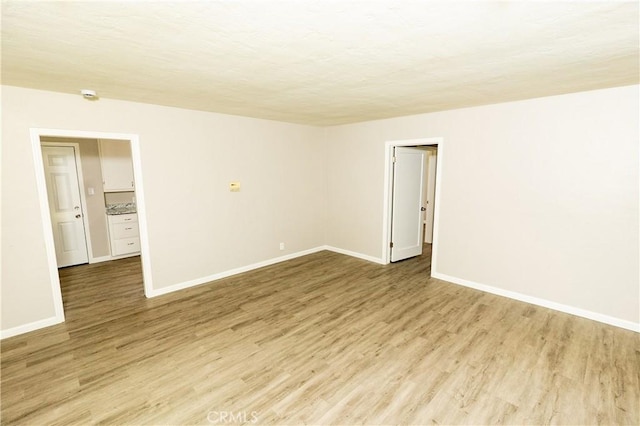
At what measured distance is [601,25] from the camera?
1.68 meters

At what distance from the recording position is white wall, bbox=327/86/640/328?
303cm

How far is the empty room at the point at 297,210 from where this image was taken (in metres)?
1.89

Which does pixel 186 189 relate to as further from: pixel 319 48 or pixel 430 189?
pixel 430 189

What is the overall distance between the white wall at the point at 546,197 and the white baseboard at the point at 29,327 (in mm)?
4893

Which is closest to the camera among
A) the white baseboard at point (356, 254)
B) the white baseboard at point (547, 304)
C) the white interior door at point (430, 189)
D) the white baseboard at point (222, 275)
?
the white baseboard at point (547, 304)

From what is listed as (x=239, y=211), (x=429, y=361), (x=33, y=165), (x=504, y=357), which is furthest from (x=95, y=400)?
(x=504, y=357)

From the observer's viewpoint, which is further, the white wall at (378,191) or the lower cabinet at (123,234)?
the lower cabinet at (123,234)

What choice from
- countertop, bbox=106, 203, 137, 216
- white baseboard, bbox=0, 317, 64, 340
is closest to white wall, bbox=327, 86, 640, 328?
white baseboard, bbox=0, 317, 64, 340

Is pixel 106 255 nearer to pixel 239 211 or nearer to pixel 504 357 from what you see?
pixel 239 211

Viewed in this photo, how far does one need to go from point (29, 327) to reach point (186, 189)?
2.18 m

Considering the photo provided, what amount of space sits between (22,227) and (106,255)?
2815 mm

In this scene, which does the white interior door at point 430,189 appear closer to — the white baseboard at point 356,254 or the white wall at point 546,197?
the white baseboard at point 356,254

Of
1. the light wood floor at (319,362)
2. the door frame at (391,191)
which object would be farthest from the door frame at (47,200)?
the door frame at (391,191)
